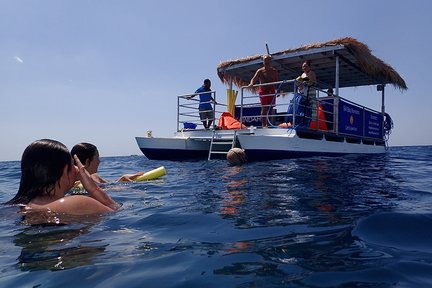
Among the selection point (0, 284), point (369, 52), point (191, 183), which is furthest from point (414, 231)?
point (369, 52)

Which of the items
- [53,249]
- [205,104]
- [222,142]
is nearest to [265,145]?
[222,142]

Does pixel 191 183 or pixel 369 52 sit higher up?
pixel 369 52

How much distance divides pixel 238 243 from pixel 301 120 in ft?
23.6

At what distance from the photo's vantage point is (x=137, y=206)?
3.84 meters

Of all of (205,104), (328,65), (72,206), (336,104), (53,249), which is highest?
(328,65)

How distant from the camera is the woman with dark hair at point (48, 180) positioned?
268 cm

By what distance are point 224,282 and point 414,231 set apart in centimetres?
166

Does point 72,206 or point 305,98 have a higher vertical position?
point 305,98

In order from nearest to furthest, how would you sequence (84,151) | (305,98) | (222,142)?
1. (84,151)
2. (305,98)
3. (222,142)

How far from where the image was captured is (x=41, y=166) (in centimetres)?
269

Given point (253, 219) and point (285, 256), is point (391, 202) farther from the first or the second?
point (285, 256)

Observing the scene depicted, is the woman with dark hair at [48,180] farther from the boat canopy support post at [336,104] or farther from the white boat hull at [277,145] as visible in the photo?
the boat canopy support post at [336,104]

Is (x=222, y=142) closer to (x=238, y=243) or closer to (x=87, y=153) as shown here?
(x=87, y=153)

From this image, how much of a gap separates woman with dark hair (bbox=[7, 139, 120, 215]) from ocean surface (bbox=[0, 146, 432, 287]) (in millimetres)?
157
